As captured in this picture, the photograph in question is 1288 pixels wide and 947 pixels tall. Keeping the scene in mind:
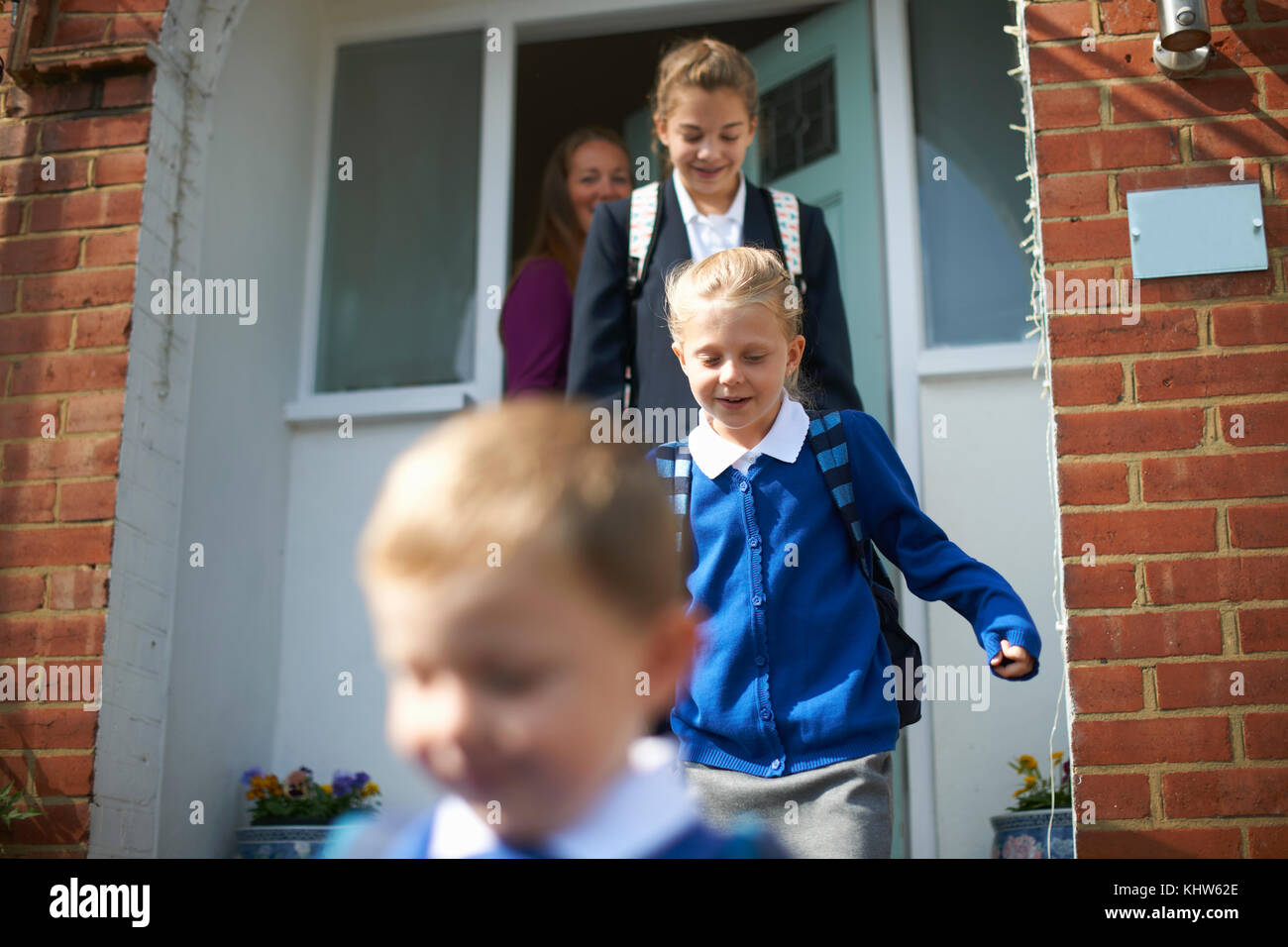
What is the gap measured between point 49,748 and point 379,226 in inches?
85.3

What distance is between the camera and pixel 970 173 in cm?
399

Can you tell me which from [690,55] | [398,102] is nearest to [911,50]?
[690,55]

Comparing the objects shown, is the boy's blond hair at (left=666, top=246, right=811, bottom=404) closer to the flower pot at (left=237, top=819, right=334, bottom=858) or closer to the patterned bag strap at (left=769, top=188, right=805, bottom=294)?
the patterned bag strap at (left=769, top=188, right=805, bottom=294)

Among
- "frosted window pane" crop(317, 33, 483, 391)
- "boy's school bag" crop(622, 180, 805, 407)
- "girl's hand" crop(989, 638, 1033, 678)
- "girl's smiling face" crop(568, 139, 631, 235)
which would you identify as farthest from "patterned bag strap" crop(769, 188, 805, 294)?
"frosted window pane" crop(317, 33, 483, 391)

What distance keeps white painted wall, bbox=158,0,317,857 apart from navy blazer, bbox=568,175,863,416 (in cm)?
132

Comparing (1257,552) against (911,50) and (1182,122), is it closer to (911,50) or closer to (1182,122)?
(1182,122)

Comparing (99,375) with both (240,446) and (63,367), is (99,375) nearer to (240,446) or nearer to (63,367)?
(63,367)

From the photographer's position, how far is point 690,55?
119 inches

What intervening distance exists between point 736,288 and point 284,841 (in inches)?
86.2

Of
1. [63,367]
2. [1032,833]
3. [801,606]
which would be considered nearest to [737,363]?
[801,606]

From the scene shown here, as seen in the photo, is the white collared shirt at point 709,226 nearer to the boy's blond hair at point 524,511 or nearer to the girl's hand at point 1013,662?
the girl's hand at point 1013,662

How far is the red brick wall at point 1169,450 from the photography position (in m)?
2.58

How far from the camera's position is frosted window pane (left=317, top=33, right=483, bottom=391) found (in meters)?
4.29

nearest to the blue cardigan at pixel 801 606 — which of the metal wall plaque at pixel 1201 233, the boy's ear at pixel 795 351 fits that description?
the boy's ear at pixel 795 351
